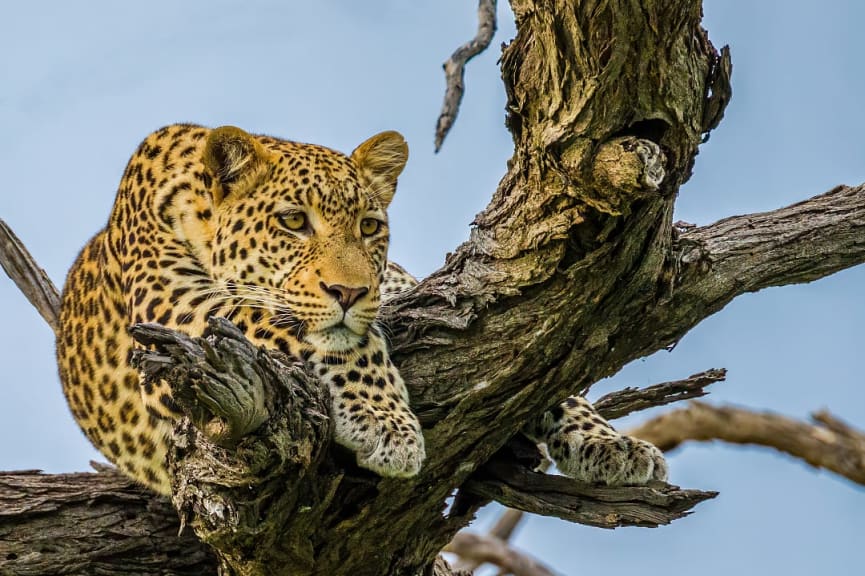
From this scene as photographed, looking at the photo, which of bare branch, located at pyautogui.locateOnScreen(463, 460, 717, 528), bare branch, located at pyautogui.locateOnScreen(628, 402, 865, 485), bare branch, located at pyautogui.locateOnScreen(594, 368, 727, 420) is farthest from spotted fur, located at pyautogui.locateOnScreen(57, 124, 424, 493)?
bare branch, located at pyautogui.locateOnScreen(628, 402, 865, 485)

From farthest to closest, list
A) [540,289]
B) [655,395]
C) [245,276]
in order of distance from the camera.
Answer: [655,395] < [245,276] < [540,289]

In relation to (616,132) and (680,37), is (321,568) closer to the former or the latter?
(616,132)

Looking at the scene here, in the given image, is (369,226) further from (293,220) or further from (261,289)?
(261,289)

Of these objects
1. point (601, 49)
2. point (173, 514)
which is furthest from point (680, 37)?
point (173, 514)

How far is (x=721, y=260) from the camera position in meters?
7.03

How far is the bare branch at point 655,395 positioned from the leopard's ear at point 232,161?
291cm

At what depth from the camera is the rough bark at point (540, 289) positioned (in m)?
4.85

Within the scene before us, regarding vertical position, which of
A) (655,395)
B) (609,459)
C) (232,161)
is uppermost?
(655,395)

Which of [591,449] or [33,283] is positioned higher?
[591,449]

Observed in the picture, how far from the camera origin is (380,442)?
18.6 ft

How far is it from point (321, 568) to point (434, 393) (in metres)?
1.17

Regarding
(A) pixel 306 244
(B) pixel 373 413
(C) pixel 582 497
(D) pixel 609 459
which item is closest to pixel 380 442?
(B) pixel 373 413

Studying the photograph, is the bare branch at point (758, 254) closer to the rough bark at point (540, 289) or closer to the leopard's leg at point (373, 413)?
the rough bark at point (540, 289)

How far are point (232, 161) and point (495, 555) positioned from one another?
8.32m
